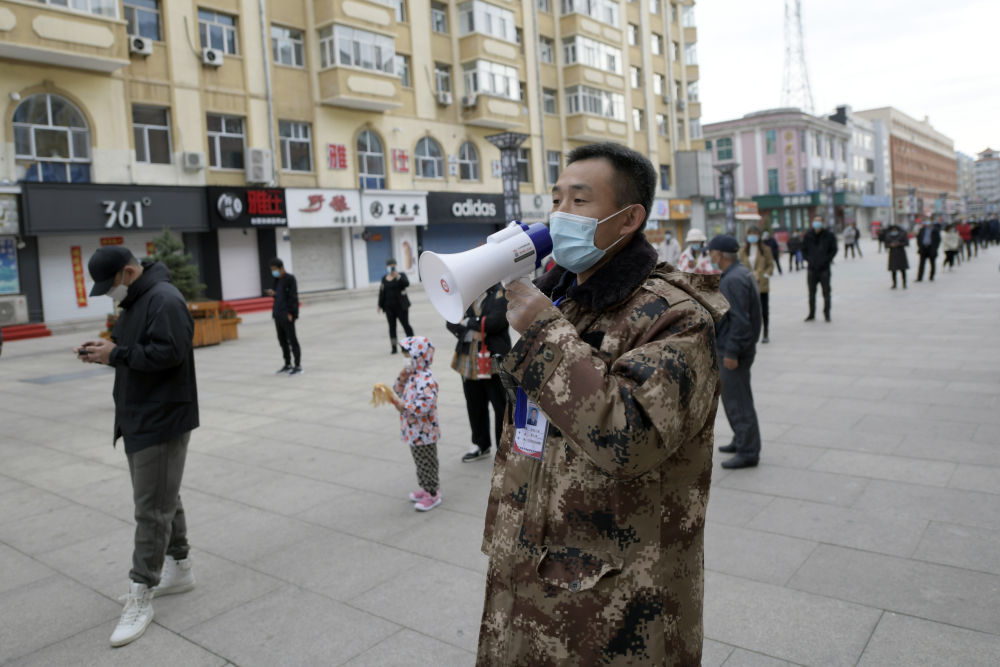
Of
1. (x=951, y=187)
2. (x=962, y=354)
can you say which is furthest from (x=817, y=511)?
(x=951, y=187)

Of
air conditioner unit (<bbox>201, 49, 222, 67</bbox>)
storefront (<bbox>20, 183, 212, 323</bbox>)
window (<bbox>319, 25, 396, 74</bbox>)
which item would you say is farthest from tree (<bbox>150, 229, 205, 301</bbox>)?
window (<bbox>319, 25, 396, 74</bbox>)

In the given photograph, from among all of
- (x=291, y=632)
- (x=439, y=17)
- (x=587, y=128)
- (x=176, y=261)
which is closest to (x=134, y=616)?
(x=291, y=632)

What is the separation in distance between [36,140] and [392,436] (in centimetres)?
1794

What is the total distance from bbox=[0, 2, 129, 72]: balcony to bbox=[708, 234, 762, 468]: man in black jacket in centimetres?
1982

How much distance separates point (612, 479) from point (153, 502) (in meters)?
2.89

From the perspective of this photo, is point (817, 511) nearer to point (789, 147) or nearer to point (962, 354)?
point (962, 354)

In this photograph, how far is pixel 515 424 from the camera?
5.82 feet

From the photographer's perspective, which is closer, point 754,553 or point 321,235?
point 754,553

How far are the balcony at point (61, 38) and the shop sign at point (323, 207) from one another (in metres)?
6.63

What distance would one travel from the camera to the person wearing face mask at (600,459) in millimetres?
→ 1462

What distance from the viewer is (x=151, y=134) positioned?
22031mm

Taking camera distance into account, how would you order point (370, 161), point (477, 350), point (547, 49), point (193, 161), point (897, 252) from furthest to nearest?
point (547, 49) < point (370, 161) < point (193, 161) < point (897, 252) < point (477, 350)

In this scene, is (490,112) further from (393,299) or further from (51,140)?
(393,299)

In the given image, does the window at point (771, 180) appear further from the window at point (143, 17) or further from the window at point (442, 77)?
the window at point (143, 17)
